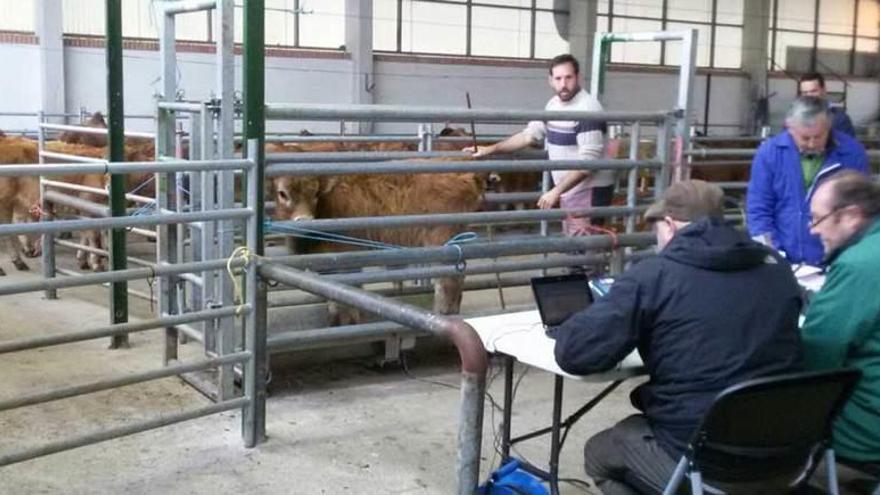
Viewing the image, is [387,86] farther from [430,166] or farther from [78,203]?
[430,166]

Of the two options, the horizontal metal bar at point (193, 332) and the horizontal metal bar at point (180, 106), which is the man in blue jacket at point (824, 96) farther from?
the horizontal metal bar at point (193, 332)

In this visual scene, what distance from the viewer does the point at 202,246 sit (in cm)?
511

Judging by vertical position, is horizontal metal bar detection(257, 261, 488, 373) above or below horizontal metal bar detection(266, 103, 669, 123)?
below

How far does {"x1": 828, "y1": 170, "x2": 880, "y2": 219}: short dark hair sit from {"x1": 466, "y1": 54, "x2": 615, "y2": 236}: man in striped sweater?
2745 mm

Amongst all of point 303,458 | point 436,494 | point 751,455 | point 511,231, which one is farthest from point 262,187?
point 511,231

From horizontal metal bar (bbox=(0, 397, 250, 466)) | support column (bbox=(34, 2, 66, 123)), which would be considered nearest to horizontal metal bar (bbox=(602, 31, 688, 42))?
horizontal metal bar (bbox=(0, 397, 250, 466))

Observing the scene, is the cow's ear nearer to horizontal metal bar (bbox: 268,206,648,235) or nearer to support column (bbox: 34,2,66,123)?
horizontal metal bar (bbox: 268,206,648,235)

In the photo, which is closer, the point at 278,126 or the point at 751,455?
the point at 751,455

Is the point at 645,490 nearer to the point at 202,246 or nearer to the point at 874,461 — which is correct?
the point at 874,461

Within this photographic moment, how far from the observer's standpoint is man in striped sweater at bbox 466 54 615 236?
591 cm

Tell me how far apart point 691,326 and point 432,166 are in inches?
106

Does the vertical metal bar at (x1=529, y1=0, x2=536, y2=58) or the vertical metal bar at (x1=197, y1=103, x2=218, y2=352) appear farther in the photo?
the vertical metal bar at (x1=529, y1=0, x2=536, y2=58)

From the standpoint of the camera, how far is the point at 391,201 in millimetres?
6531

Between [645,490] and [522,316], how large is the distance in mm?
892
